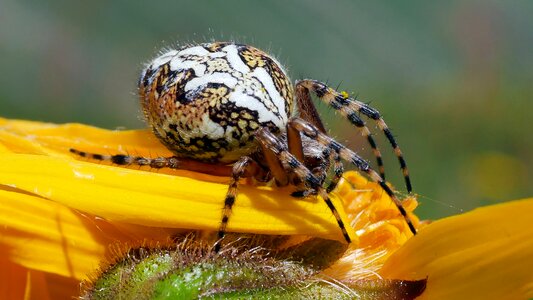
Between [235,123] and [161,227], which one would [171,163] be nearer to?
[235,123]

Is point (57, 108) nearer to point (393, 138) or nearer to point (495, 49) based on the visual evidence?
point (495, 49)

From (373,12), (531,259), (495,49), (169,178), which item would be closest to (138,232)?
(169,178)

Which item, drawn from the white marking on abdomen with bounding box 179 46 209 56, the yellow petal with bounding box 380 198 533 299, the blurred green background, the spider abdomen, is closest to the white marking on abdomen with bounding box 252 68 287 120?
the spider abdomen

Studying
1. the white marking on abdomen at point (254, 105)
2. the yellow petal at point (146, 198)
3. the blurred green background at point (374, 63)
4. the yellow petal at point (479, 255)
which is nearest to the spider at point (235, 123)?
the white marking on abdomen at point (254, 105)

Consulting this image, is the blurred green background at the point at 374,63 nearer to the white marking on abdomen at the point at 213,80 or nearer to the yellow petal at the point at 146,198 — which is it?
the white marking on abdomen at the point at 213,80

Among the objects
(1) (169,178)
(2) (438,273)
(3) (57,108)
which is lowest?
(3) (57,108)

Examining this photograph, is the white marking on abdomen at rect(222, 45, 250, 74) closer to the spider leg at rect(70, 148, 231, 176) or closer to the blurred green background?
the spider leg at rect(70, 148, 231, 176)
